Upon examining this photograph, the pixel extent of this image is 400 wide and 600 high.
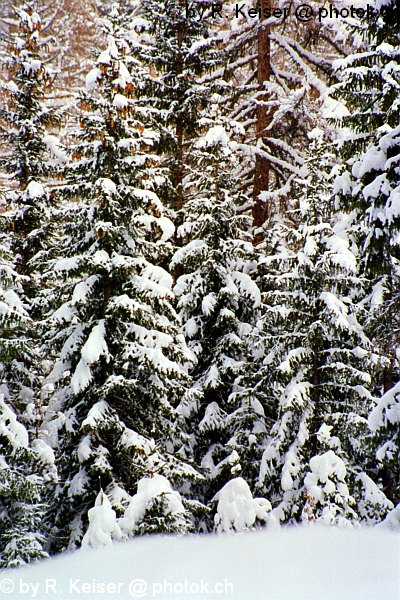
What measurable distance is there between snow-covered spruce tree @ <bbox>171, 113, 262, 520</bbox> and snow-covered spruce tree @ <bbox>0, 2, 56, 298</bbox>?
4462 millimetres

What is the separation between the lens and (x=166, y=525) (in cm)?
824

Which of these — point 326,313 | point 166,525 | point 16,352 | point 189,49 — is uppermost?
point 189,49

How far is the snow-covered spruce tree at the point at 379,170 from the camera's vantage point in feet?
29.2

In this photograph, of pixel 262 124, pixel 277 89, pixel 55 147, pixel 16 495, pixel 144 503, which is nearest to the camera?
pixel 144 503

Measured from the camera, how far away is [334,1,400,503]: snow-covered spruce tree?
891cm

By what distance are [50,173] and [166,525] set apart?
1149 centimetres

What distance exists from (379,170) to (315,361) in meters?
4.94

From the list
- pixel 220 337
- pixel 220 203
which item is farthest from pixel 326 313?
pixel 220 203

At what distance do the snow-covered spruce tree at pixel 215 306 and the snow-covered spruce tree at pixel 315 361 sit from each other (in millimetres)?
1600

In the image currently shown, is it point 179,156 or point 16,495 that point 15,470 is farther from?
point 179,156

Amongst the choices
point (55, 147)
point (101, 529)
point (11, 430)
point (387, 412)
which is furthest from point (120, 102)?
point (101, 529)

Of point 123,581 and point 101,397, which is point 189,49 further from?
point 123,581

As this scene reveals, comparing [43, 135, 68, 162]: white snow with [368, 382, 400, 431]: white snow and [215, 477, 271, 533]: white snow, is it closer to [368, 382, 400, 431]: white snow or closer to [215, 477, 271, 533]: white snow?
[215, 477, 271, 533]: white snow

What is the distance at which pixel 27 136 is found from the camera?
51.2 ft
